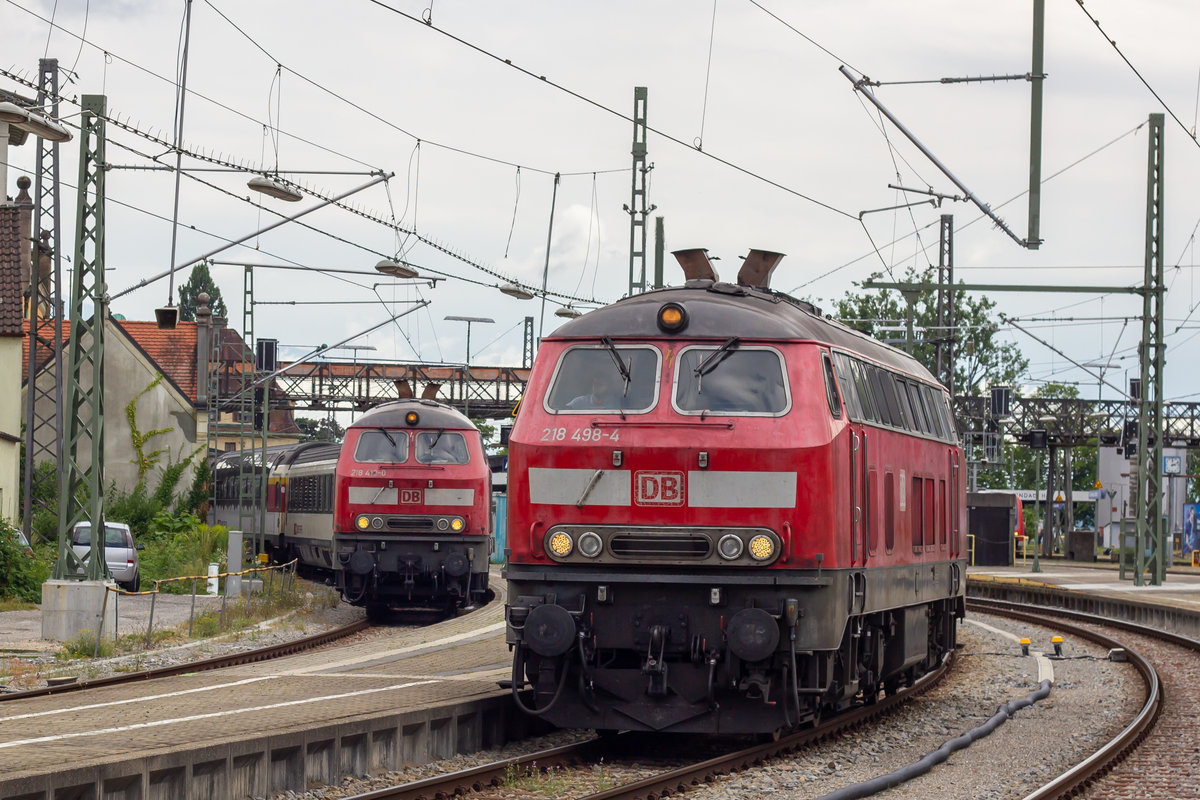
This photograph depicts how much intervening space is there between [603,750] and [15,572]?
19.4m

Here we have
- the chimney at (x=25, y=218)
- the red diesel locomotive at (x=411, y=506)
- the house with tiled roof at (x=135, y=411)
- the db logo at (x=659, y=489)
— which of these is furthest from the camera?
the house with tiled roof at (x=135, y=411)

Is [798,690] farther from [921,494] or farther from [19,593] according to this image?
[19,593]

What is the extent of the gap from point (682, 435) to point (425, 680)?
14.7 feet

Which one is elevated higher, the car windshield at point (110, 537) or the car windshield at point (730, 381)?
the car windshield at point (730, 381)

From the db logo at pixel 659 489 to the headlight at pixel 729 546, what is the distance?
1.40 ft

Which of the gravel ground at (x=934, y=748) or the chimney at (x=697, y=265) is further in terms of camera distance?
the chimney at (x=697, y=265)

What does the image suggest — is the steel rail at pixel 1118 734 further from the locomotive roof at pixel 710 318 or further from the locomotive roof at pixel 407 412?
the locomotive roof at pixel 407 412

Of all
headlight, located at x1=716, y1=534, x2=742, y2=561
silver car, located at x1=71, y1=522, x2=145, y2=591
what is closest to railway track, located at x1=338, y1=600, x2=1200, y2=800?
headlight, located at x1=716, y1=534, x2=742, y2=561

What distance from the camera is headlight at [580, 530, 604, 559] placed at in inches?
469

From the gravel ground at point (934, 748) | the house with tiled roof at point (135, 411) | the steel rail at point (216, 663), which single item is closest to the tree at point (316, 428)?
the house with tiled roof at point (135, 411)

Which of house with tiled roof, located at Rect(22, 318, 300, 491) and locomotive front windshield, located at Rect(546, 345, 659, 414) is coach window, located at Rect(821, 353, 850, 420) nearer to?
locomotive front windshield, located at Rect(546, 345, 659, 414)

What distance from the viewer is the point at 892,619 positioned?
14.8m

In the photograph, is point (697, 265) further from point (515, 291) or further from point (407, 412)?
point (515, 291)

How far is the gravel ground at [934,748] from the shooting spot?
35.5ft
